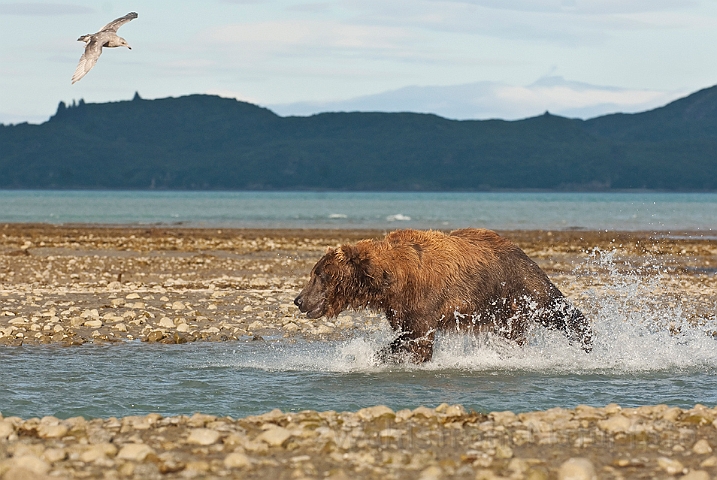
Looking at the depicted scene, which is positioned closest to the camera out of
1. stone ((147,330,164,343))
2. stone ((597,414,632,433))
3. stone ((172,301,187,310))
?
stone ((597,414,632,433))

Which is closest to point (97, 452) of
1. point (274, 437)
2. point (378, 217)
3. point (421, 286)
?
point (274, 437)

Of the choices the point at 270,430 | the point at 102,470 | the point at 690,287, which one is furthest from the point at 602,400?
the point at 690,287

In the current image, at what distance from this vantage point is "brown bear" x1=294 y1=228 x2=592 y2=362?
11.6 m

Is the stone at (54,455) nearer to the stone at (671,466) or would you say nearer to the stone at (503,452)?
the stone at (503,452)

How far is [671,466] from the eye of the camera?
6.54 m

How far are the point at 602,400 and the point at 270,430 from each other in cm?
403

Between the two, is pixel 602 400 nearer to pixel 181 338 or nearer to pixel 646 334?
pixel 646 334

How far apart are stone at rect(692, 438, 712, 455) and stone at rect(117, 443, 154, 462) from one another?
Answer: 12.5 feet

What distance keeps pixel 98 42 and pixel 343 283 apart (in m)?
5.81

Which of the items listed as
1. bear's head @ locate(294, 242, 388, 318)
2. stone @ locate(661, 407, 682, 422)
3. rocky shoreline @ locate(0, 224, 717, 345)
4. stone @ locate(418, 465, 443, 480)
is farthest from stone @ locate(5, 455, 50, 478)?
rocky shoreline @ locate(0, 224, 717, 345)

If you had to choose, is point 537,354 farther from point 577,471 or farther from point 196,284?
point 196,284

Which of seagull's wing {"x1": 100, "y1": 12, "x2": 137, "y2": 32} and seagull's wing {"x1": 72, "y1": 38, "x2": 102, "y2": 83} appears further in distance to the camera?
seagull's wing {"x1": 100, "y1": 12, "x2": 137, "y2": 32}

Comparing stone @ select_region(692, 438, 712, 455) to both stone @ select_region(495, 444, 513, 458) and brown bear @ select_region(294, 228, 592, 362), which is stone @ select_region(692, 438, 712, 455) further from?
brown bear @ select_region(294, 228, 592, 362)

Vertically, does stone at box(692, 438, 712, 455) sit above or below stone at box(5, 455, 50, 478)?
below
